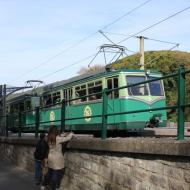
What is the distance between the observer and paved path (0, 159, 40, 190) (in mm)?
13914

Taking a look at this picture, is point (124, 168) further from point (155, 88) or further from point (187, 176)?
point (155, 88)

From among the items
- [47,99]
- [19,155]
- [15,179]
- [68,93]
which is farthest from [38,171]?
[47,99]

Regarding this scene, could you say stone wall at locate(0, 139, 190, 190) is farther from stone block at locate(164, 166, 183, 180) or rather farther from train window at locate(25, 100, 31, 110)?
train window at locate(25, 100, 31, 110)

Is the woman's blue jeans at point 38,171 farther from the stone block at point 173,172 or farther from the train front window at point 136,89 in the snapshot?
the stone block at point 173,172

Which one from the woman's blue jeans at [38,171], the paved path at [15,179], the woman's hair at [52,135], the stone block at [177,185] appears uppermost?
the woman's hair at [52,135]

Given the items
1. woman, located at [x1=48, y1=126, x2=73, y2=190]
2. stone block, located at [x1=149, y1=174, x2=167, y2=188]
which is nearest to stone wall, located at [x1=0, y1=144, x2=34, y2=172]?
woman, located at [x1=48, y1=126, x2=73, y2=190]

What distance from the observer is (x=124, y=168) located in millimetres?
9031

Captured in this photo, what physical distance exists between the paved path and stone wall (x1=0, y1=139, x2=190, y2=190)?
200cm

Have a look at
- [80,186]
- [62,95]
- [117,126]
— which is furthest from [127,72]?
[80,186]

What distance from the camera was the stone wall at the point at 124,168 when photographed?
7.39 meters

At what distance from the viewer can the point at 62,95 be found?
22781mm

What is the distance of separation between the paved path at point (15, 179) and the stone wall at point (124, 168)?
2003 mm

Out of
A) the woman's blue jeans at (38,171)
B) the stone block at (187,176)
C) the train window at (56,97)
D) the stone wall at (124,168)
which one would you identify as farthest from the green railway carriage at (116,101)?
the stone block at (187,176)

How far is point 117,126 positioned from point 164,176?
10445 millimetres
